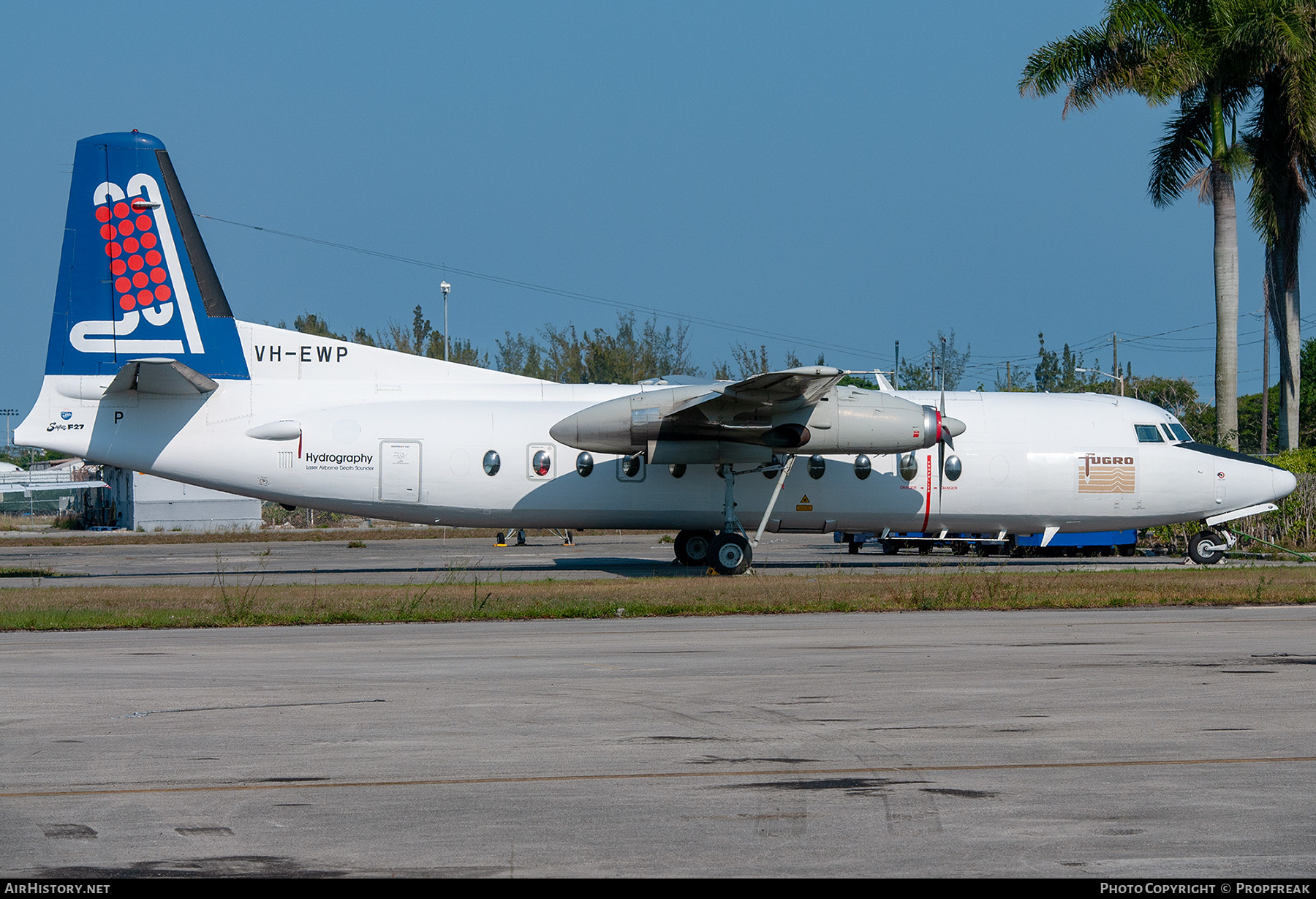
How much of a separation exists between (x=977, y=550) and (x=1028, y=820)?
28793mm

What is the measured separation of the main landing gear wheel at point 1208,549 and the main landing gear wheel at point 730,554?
10472 millimetres

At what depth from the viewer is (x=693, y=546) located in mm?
23344

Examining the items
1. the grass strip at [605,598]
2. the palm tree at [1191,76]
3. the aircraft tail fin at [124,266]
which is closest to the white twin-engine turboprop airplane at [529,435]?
the aircraft tail fin at [124,266]

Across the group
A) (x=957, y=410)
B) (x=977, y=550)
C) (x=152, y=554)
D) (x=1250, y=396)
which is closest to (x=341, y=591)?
(x=957, y=410)

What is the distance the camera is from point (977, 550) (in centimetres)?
3309

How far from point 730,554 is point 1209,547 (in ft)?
36.3

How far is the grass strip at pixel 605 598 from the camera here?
14969mm

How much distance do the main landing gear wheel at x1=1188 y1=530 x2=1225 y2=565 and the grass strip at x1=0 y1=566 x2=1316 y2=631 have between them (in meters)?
3.79

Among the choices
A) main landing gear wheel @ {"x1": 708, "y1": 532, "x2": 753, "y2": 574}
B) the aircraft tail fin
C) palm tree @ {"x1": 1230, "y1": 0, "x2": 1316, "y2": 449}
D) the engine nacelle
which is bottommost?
main landing gear wheel @ {"x1": 708, "y1": 532, "x2": 753, "y2": 574}

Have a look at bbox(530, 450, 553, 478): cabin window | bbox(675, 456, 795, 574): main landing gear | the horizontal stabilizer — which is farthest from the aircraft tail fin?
bbox(675, 456, 795, 574): main landing gear

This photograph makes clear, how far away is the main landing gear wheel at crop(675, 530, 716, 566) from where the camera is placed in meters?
23.3

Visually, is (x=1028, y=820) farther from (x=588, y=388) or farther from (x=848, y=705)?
(x=588, y=388)

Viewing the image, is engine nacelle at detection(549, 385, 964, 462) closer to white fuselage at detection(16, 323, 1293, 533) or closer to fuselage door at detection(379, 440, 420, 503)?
white fuselage at detection(16, 323, 1293, 533)

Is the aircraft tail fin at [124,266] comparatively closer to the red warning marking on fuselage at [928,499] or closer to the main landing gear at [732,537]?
the main landing gear at [732,537]
